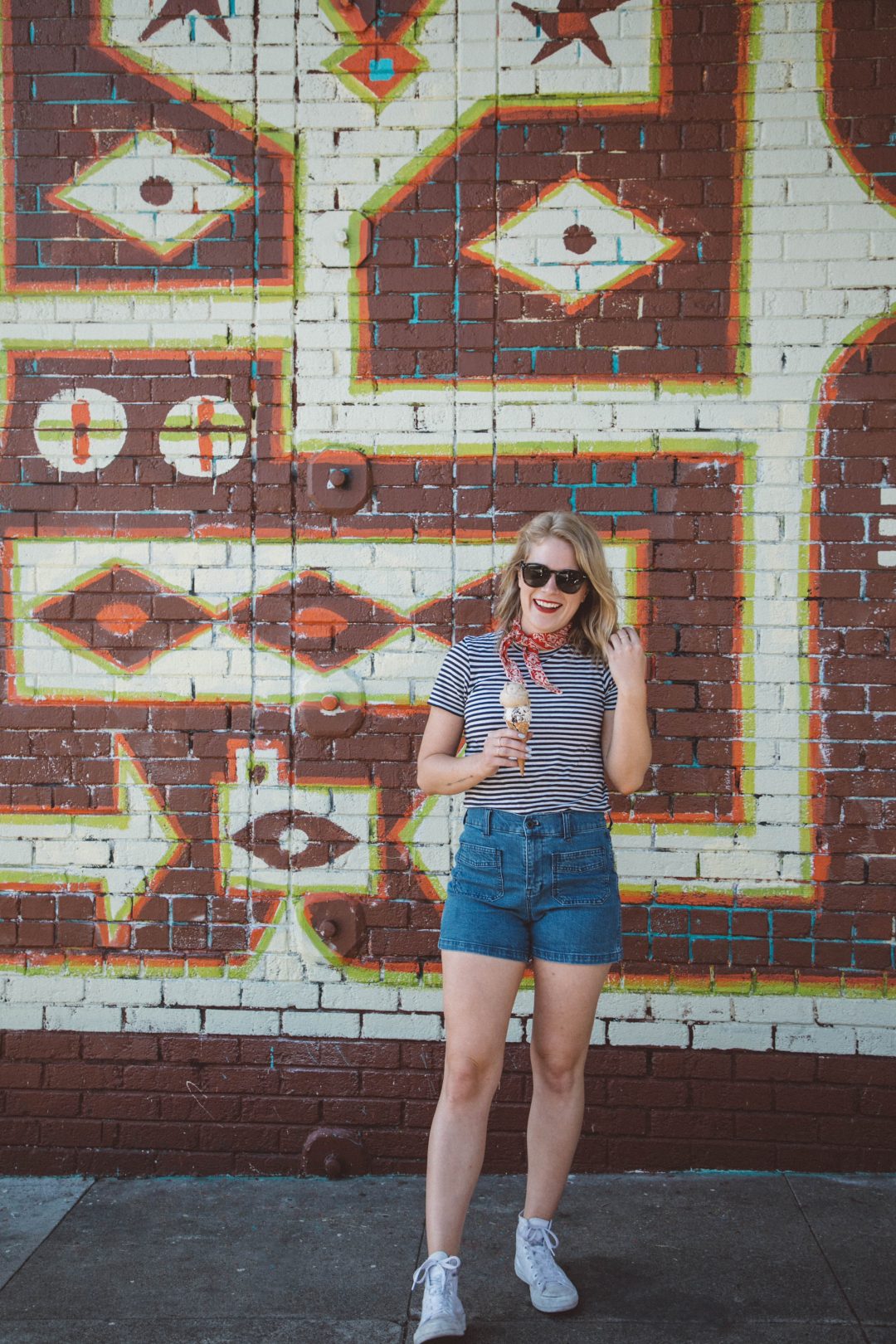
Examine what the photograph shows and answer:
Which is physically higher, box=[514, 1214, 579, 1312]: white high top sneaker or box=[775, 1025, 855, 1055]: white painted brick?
box=[775, 1025, 855, 1055]: white painted brick

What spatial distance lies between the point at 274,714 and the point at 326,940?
77 centimetres

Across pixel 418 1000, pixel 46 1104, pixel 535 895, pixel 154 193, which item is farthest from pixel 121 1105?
pixel 154 193

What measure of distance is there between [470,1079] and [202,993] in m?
1.34

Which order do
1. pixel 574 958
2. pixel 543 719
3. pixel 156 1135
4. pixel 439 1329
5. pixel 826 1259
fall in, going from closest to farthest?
1. pixel 439 1329
2. pixel 574 958
3. pixel 543 719
4. pixel 826 1259
5. pixel 156 1135

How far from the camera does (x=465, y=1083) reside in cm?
263

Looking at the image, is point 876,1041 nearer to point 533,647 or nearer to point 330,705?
point 533,647

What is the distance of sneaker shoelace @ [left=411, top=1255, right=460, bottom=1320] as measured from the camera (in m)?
2.55

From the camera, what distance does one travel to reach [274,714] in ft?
12.0

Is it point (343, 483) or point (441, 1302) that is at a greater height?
point (343, 483)

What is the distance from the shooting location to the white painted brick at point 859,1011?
11.6 ft

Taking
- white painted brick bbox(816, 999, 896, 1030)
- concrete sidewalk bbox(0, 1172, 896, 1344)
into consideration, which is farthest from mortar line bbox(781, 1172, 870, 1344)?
white painted brick bbox(816, 999, 896, 1030)

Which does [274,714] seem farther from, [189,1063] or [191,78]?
[191,78]

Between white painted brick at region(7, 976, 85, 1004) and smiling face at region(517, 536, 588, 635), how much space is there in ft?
Answer: 6.80

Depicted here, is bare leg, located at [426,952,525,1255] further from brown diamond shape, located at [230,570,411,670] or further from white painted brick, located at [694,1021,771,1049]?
brown diamond shape, located at [230,570,411,670]
